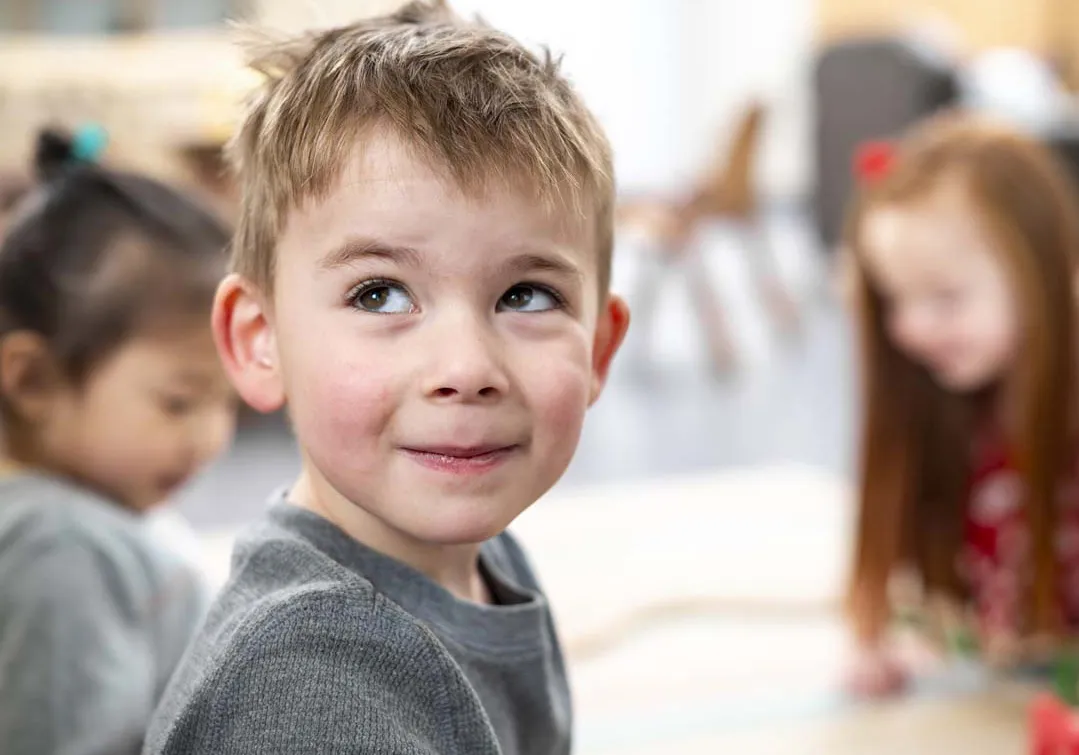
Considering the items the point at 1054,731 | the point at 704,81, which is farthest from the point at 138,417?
the point at 704,81

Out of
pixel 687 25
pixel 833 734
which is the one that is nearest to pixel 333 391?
pixel 833 734

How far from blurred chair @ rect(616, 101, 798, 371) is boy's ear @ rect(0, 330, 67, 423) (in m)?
2.97

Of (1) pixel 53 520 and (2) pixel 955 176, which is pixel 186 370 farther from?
(2) pixel 955 176

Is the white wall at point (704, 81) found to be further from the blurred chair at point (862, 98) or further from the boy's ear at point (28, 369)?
the boy's ear at point (28, 369)

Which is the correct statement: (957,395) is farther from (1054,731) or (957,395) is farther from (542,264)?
(542,264)

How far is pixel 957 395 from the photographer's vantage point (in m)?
1.71

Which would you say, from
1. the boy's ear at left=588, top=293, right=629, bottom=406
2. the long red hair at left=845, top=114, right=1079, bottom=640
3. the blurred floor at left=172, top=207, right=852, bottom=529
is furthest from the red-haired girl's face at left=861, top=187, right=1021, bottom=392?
the blurred floor at left=172, top=207, right=852, bottom=529

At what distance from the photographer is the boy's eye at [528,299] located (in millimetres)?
712

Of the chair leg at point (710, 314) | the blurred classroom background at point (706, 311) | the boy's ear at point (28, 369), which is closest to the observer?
the boy's ear at point (28, 369)

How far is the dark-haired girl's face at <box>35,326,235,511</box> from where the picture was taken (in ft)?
3.49

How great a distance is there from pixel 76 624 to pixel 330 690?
41 centimetres

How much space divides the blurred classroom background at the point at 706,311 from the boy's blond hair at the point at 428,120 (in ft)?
0.24

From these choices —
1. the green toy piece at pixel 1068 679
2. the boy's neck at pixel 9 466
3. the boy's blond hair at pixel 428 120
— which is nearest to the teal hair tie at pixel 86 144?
the boy's neck at pixel 9 466

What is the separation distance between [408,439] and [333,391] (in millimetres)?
48
